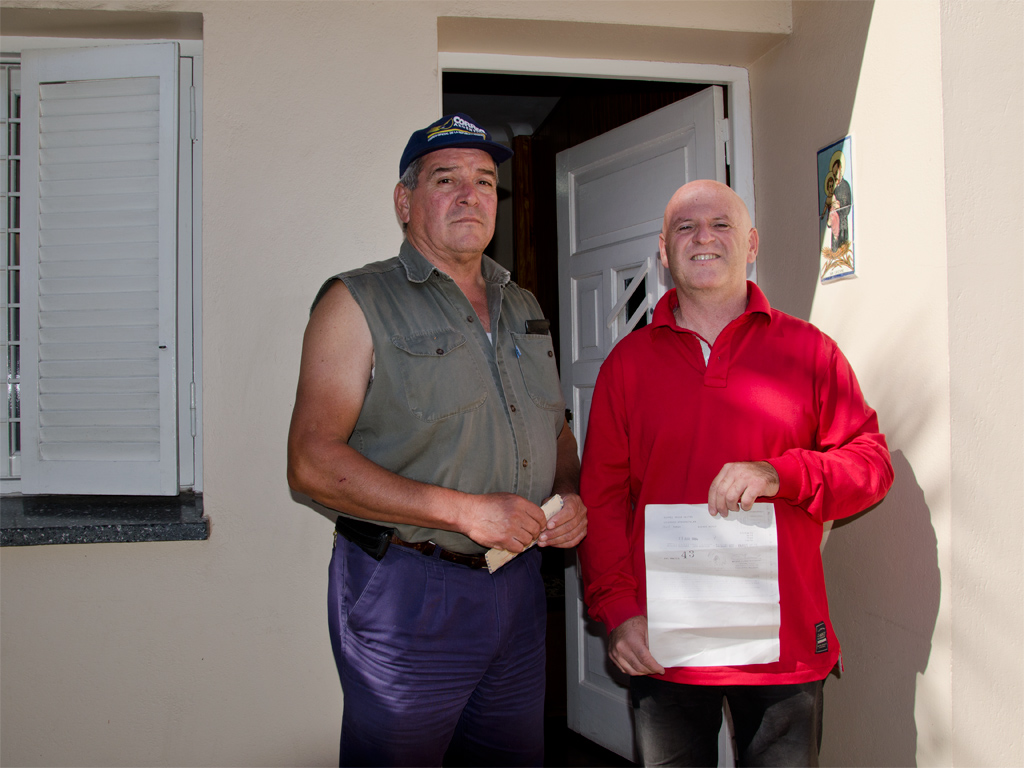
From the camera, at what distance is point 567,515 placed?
1.58 m

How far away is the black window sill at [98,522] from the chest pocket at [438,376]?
3.25 ft

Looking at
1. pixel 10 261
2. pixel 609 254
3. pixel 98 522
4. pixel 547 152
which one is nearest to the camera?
pixel 98 522

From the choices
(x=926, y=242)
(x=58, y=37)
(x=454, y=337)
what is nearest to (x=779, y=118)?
(x=926, y=242)

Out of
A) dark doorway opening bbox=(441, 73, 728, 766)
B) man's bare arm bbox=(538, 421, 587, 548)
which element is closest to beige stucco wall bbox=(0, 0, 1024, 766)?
man's bare arm bbox=(538, 421, 587, 548)

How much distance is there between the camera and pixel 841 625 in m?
2.09

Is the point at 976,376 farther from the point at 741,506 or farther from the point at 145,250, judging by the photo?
the point at 145,250

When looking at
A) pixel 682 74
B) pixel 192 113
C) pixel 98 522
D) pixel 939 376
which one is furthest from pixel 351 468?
pixel 682 74

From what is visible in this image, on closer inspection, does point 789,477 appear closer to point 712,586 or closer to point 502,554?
point 712,586

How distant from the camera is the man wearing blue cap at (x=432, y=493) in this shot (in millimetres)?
1469

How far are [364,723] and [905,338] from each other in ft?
5.44

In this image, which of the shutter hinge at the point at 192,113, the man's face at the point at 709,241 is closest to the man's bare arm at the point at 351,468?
the man's face at the point at 709,241

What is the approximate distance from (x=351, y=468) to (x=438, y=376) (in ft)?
0.94

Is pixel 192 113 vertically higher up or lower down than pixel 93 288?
higher up

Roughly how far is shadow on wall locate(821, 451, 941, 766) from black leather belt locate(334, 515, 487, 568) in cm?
114
